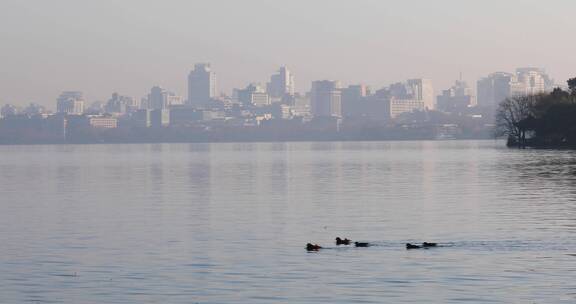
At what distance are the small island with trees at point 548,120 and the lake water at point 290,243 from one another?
181ft

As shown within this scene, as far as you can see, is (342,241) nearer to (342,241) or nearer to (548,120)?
(342,241)

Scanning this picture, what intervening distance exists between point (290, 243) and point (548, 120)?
86.1 m

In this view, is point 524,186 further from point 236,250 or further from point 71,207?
point 236,250

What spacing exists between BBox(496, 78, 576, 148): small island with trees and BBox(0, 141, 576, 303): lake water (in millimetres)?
55060

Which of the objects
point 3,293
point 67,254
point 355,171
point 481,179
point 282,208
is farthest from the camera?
point 355,171

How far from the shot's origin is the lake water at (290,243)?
77.3 feet

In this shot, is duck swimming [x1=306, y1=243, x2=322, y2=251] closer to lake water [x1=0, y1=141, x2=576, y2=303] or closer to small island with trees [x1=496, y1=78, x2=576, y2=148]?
lake water [x1=0, y1=141, x2=576, y2=303]

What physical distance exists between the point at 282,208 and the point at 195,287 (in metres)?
20.2

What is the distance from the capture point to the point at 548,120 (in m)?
114

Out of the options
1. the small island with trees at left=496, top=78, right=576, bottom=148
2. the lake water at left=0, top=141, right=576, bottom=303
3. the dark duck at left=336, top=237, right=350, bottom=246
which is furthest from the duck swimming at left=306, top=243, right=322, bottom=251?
the small island with trees at left=496, top=78, right=576, bottom=148

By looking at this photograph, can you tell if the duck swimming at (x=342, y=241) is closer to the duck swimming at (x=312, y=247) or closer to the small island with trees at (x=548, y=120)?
the duck swimming at (x=312, y=247)

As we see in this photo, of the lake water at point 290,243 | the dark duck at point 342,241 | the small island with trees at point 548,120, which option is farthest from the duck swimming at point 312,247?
the small island with trees at point 548,120

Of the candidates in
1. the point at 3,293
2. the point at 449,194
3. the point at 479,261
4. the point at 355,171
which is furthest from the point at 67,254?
the point at 355,171

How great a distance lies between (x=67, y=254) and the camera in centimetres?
2986
